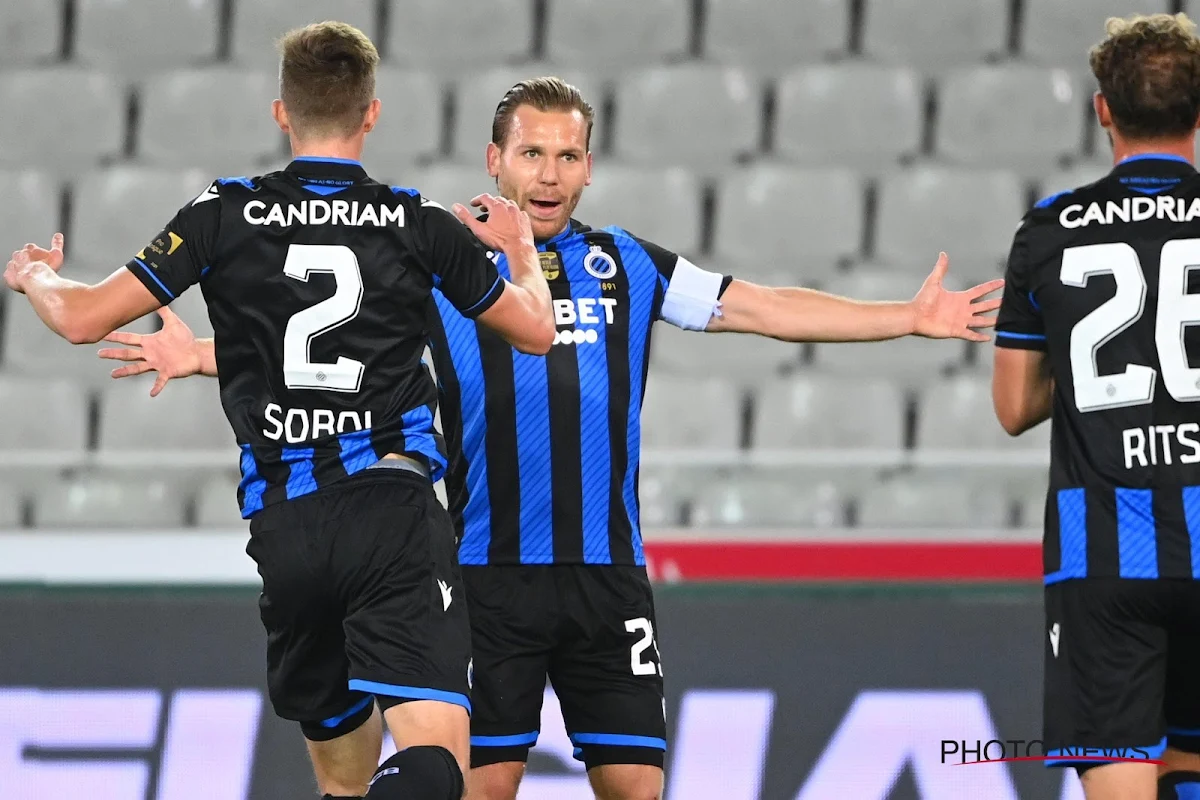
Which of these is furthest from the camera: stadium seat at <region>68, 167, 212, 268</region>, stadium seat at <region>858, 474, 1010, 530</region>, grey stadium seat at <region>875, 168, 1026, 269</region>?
stadium seat at <region>68, 167, 212, 268</region>

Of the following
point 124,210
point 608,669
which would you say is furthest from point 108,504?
point 608,669

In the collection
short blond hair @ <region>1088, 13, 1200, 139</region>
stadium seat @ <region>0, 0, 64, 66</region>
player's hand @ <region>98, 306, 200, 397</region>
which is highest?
stadium seat @ <region>0, 0, 64, 66</region>

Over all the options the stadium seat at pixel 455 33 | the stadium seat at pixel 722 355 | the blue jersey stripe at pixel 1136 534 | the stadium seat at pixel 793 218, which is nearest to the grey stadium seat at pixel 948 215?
the stadium seat at pixel 793 218

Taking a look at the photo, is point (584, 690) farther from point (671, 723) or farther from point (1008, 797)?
point (1008, 797)

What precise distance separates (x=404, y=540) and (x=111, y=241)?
4193 millimetres

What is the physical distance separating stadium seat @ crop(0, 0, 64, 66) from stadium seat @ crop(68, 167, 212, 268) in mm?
1024

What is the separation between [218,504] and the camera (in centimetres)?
575

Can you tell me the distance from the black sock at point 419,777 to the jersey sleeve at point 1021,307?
140cm

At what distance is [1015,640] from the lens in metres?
4.87

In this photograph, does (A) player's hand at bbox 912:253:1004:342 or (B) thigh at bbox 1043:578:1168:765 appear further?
(A) player's hand at bbox 912:253:1004:342

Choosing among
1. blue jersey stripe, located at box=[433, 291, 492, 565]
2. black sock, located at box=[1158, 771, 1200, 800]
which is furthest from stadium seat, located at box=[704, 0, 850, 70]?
black sock, located at box=[1158, 771, 1200, 800]

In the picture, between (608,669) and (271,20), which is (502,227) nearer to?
(608,669)

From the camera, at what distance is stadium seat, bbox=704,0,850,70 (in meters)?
7.61

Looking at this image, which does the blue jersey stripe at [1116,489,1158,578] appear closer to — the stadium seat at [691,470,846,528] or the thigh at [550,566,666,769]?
the thigh at [550,566,666,769]
